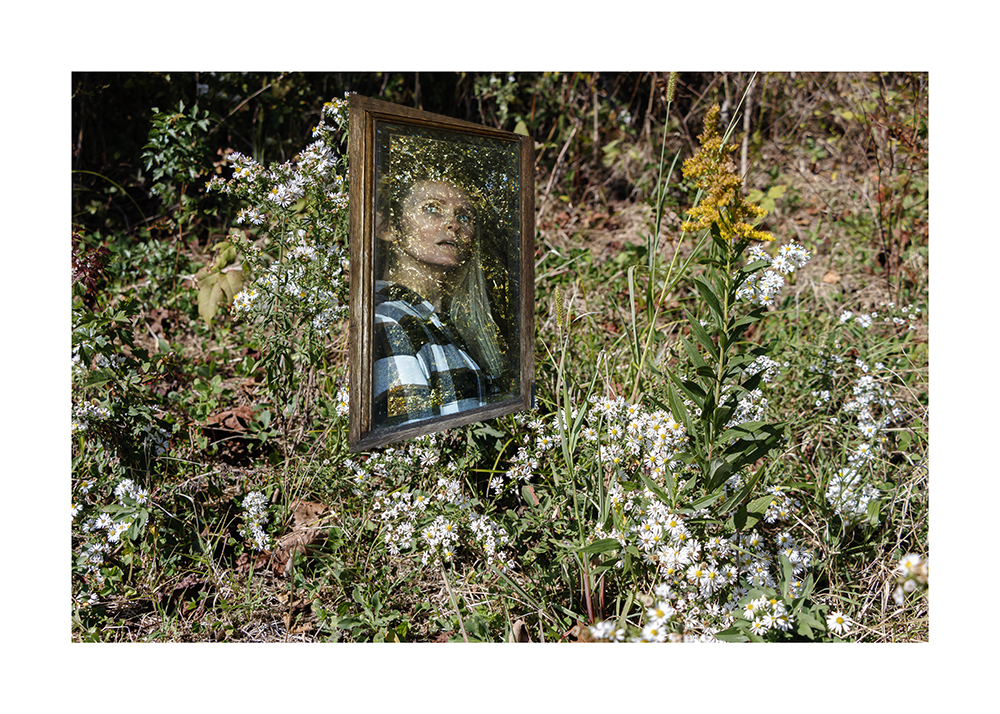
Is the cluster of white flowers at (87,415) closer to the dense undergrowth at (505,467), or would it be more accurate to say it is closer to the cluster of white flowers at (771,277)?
the dense undergrowth at (505,467)

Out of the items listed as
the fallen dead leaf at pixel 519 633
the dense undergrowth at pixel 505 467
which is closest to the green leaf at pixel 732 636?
the dense undergrowth at pixel 505 467

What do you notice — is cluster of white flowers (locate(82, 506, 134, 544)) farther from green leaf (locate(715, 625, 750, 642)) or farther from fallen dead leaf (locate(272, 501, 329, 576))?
green leaf (locate(715, 625, 750, 642))

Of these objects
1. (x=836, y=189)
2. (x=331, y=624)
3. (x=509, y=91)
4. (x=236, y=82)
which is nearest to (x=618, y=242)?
(x=509, y=91)

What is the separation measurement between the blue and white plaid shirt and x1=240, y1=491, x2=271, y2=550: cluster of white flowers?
67 cm

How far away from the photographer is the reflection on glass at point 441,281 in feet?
5.36

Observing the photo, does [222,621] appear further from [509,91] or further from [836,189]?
[836,189]

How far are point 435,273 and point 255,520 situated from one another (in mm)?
994

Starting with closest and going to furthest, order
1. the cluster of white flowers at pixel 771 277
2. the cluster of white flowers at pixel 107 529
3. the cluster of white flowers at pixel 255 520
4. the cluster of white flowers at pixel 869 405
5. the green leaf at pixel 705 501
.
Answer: the green leaf at pixel 705 501 → the cluster of white flowers at pixel 771 277 → the cluster of white flowers at pixel 107 529 → the cluster of white flowers at pixel 255 520 → the cluster of white flowers at pixel 869 405

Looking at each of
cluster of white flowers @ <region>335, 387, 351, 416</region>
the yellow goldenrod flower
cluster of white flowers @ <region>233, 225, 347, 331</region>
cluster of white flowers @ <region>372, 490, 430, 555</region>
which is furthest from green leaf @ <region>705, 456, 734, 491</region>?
cluster of white flowers @ <region>233, 225, 347, 331</region>

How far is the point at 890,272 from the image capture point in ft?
11.5

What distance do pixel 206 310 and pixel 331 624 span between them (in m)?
1.35

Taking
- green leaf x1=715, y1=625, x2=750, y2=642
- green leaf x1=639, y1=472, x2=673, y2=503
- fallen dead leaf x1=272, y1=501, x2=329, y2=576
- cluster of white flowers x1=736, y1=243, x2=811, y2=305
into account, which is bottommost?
green leaf x1=715, y1=625, x2=750, y2=642

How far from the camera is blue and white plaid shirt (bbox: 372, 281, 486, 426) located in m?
1.64

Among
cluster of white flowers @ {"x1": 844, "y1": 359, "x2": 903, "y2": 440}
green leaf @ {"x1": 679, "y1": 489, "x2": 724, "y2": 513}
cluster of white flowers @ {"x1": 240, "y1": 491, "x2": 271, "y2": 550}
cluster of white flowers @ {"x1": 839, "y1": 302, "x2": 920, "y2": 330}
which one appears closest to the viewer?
green leaf @ {"x1": 679, "y1": 489, "x2": 724, "y2": 513}
